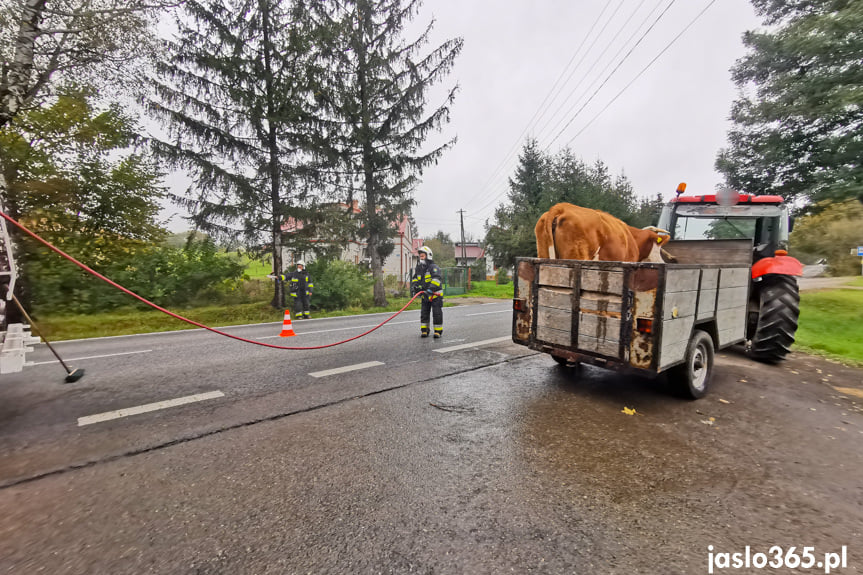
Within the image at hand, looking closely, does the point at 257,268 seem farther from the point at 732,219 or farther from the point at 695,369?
the point at 732,219

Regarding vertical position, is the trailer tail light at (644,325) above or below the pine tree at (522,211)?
below

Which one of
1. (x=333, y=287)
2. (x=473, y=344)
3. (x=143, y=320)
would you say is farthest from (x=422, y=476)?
(x=333, y=287)

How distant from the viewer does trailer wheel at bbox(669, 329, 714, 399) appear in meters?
3.94

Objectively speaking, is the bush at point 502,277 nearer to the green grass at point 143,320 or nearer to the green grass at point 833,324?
the green grass at point 143,320

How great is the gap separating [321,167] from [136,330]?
814 centimetres

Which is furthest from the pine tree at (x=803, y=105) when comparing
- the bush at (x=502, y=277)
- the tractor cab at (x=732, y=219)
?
the bush at (x=502, y=277)

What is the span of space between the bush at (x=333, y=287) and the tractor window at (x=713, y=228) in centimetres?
1179

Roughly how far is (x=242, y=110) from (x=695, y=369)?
563 inches

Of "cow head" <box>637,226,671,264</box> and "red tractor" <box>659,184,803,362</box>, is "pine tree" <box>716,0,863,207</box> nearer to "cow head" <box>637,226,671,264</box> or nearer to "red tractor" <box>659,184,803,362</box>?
"red tractor" <box>659,184,803,362</box>

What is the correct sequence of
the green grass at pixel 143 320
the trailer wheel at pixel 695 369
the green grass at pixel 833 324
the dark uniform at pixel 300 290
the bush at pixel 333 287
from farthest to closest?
the bush at pixel 333 287, the dark uniform at pixel 300 290, the green grass at pixel 143 320, the green grass at pixel 833 324, the trailer wheel at pixel 695 369

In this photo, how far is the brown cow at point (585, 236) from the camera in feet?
14.6

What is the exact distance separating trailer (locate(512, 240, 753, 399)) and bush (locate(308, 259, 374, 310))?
36.8 feet

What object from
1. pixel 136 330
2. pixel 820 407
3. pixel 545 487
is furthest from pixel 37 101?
pixel 820 407

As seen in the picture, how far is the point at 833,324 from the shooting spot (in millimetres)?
8266
